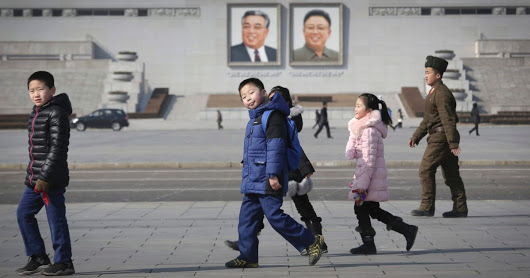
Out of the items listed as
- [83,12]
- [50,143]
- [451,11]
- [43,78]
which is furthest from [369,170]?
[83,12]

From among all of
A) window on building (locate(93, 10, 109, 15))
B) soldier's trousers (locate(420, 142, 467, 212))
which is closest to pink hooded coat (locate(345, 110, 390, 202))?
soldier's trousers (locate(420, 142, 467, 212))

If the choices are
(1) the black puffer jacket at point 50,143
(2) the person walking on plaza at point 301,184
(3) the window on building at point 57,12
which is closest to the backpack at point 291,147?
(2) the person walking on plaza at point 301,184

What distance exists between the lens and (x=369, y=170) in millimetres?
7477

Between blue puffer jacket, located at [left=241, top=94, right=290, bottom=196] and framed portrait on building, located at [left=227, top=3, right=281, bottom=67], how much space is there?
197ft

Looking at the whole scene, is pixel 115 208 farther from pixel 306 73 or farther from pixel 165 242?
pixel 306 73

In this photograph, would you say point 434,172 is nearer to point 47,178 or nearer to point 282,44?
point 47,178

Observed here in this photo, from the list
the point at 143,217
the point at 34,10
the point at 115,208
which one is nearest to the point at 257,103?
the point at 143,217

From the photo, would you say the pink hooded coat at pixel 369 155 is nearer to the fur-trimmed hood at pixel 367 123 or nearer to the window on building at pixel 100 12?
the fur-trimmed hood at pixel 367 123

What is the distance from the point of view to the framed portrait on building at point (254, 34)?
6638 cm

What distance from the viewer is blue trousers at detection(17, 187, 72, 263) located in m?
6.41

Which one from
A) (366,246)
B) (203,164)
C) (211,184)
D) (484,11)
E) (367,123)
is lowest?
(203,164)

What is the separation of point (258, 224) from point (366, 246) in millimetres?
1138

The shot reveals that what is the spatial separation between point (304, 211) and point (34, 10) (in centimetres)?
6468

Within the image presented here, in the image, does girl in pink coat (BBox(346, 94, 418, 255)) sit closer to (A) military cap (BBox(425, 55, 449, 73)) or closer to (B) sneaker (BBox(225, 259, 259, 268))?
(B) sneaker (BBox(225, 259, 259, 268))
